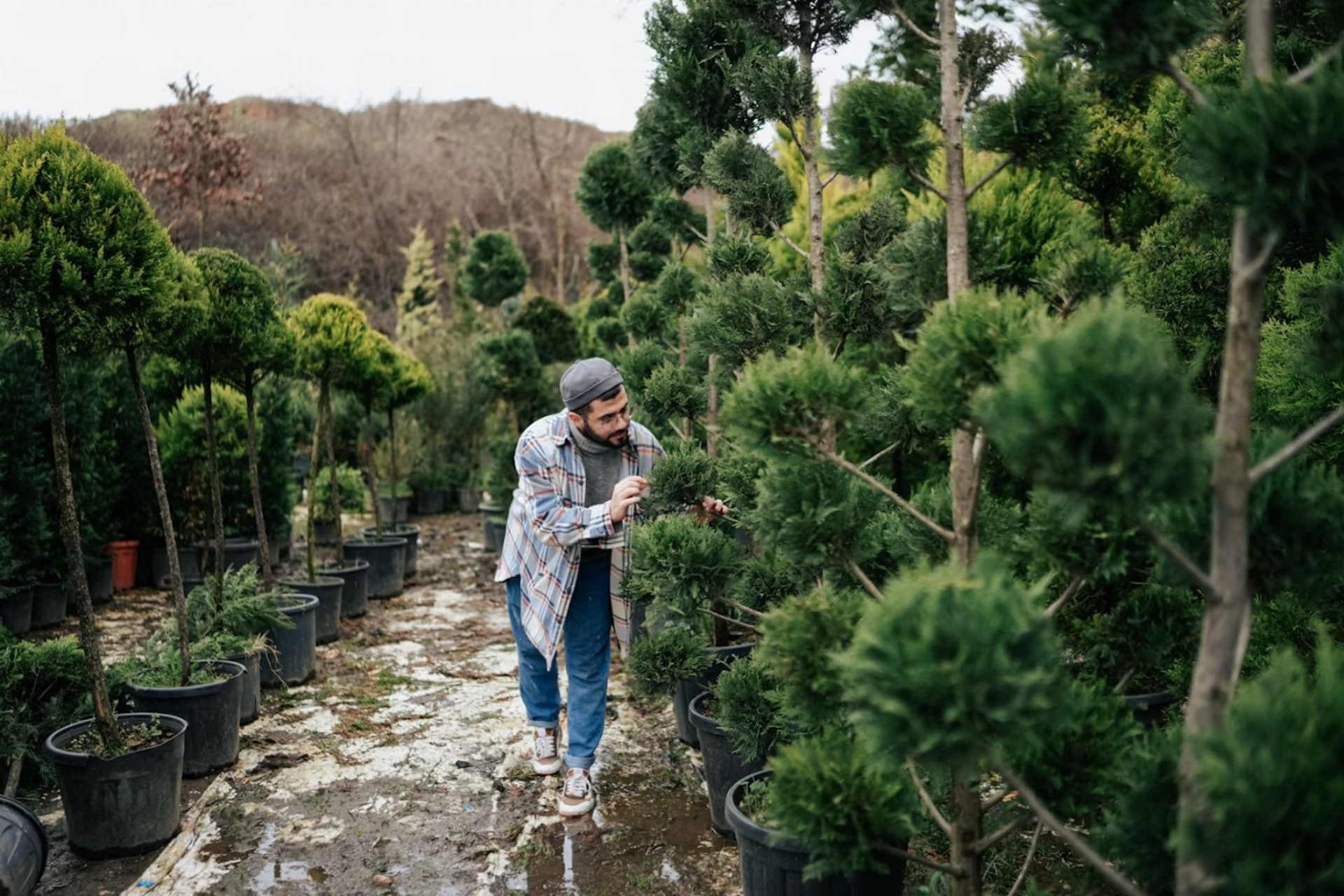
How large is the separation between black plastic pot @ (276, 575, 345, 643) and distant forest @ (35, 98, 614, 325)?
14.5 metres

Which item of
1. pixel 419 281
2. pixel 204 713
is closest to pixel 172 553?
pixel 204 713

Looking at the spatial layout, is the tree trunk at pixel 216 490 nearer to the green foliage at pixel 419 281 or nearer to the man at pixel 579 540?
the man at pixel 579 540

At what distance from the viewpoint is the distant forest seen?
22.7m

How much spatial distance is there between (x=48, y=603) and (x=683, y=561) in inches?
223

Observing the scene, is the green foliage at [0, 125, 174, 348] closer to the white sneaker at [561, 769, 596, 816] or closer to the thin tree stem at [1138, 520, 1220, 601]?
the white sneaker at [561, 769, 596, 816]

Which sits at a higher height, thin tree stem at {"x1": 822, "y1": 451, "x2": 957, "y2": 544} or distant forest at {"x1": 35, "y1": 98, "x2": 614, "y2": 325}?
distant forest at {"x1": 35, "y1": 98, "x2": 614, "y2": 325}

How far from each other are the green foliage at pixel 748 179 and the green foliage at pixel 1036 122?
1715 millimetres

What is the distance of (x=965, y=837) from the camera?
2.08 metres

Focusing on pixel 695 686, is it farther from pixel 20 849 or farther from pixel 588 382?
pixel 20 849

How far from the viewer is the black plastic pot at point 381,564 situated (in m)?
7.61

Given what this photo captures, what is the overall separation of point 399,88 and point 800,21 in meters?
28.9

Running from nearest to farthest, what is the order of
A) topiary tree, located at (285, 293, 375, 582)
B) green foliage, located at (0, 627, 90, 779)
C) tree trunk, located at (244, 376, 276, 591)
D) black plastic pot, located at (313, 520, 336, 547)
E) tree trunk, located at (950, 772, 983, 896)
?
tree trunk, located at (950, 772, 983, 896) < green foliage, located at (0, 627, 90, 779) < tree trunk, located at (244, 376, 276, 591) < topiary tree, located at (285, 293, 375, 582) < black plastic pot, located at (313, 520, 336, 547)

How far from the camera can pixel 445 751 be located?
Result: 432cm

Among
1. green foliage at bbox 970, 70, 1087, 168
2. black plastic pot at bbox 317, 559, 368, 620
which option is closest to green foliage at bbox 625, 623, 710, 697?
green foliage at bbox 970, 70, 1087, 168
